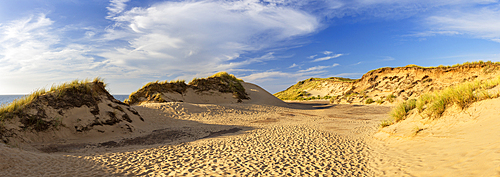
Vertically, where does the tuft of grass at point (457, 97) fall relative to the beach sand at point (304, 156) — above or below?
above

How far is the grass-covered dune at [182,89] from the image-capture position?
19.7 meters

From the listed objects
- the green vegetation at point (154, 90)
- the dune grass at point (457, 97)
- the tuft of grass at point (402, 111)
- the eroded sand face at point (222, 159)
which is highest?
the green vegetation at point (154, 90)

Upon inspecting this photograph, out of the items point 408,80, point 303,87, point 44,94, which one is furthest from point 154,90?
point 303,87

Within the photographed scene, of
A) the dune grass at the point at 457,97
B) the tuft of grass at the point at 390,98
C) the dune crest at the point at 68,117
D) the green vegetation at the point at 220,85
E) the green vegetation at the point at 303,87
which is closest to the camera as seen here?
the dune grass at the point at 457,97

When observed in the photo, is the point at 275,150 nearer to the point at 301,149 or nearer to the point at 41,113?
the point at 301,149

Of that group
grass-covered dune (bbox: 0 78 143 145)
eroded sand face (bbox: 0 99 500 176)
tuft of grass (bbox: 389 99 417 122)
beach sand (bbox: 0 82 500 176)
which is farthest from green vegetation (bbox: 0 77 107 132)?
tuft of grass (bbox: 389 99 417 122)

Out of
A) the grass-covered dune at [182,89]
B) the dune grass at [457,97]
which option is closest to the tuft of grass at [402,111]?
the dune grass at [457,97]

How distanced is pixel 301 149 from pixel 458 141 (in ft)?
12.1

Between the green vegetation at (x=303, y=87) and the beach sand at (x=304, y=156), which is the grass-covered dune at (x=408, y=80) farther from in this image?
the beach sand at (x=304, y=156)

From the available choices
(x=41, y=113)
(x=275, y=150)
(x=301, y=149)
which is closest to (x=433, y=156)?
(x=301, y=149)

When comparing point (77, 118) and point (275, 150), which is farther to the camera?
point (77, 118)

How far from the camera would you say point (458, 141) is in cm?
514

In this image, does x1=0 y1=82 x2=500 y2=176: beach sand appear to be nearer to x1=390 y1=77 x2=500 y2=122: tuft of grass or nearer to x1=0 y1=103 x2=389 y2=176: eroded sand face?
x1=0 y1=103 x2=389 y2=176: eroded sand face

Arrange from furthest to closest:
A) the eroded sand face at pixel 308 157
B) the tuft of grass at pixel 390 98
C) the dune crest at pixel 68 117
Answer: the tuft of grass at pixel 390 98 → the dune crest at pixel 68 117 → the eroded sand face at pixel 308 157
